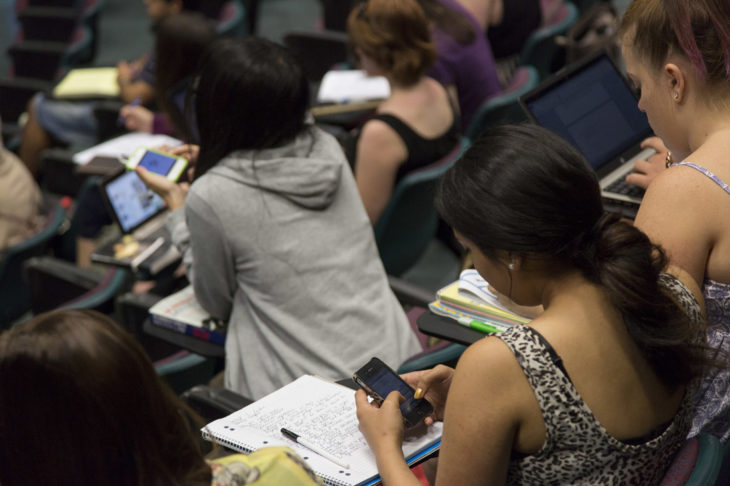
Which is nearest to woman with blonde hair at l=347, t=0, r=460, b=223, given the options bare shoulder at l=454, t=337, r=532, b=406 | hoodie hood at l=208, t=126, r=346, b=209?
hoodie hood at l=208, t=126, r=346, b=209

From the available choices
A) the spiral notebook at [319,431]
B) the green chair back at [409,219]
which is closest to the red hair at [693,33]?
the spiral notebook at [319,431]

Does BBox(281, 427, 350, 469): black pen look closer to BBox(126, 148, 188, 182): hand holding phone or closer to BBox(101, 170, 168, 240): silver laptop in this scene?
BBox(126, 148, 188, 182): hand holding phone

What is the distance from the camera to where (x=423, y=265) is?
3.86 meters

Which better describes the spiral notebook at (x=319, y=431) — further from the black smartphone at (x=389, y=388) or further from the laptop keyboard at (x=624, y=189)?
the laptop keyboard at (x=624, y=189)

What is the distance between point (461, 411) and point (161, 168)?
56.6 inches

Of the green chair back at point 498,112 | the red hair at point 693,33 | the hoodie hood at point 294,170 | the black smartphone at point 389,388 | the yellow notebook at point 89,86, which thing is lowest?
the yellow notebook at point 89,86

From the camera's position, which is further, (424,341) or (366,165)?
(366,165)

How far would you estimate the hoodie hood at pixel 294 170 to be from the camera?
2053mm

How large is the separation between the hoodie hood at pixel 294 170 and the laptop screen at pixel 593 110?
1.63 ft

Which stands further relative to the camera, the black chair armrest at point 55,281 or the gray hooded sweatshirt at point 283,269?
the black chair armrest at point 55,281

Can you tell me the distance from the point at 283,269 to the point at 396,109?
3.19 feet

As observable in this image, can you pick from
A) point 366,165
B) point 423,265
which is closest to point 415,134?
point 366,165

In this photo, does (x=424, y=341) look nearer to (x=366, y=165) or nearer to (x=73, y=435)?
(x=366, y=165)

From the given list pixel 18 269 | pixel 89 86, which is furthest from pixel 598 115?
pixel 89 86
